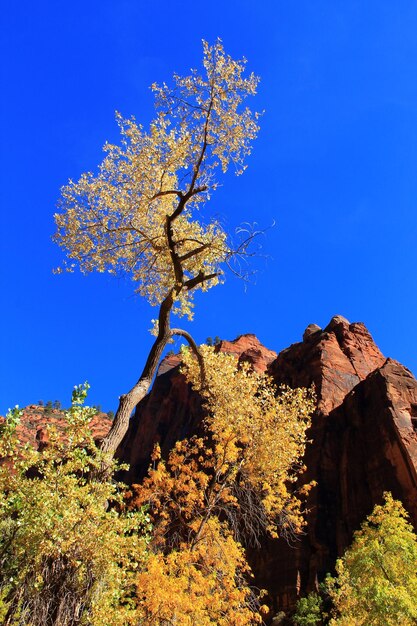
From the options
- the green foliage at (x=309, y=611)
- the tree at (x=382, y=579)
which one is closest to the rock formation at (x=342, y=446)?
the green foliage at (x=309, y=611)

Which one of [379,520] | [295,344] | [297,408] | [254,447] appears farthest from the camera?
[295,344]

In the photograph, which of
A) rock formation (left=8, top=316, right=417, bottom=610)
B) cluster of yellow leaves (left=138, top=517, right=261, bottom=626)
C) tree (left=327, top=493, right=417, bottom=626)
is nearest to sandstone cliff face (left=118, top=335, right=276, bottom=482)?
rock formation (left=8, top=316, right=417, bottom=610)

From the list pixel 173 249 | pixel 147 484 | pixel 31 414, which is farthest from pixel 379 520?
pixel 31 414

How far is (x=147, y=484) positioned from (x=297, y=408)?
222 inches

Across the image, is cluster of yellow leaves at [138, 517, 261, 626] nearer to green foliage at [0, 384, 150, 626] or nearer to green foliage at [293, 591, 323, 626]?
green foliage at [0, 384, 150, 626]

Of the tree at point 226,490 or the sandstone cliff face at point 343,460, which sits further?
the sandstone cliff face at point 343,460

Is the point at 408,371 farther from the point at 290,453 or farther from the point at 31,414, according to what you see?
the point at 31,414

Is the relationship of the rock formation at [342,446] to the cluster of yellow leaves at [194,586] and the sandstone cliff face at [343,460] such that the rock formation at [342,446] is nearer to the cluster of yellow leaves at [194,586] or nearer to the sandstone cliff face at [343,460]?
the sandstone cliff face at [343,460]

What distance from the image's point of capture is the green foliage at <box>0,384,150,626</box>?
5.56 metres

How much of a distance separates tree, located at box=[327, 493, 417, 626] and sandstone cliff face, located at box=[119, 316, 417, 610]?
A: 775 centimetres

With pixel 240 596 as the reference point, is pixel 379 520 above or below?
above

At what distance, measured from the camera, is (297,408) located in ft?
49.9

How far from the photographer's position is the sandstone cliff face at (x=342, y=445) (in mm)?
37156

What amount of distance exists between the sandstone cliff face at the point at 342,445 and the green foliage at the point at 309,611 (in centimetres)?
221
